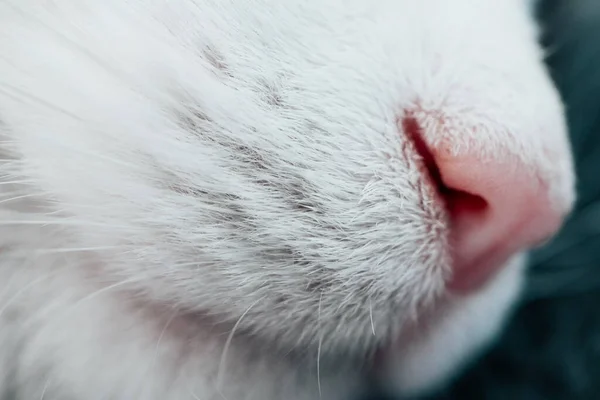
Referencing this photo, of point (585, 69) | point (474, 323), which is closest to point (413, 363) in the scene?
point (474, 323)

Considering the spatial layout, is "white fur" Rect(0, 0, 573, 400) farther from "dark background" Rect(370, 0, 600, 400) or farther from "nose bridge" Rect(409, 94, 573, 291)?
"dark background" Rect(370, 0, 600, 400)

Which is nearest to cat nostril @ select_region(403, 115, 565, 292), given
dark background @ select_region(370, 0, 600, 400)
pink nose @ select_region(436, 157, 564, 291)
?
pink nose @ select_region(436, 157, 564, 291)

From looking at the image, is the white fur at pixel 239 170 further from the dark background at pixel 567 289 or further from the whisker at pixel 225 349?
the dark background at pixel 567 289

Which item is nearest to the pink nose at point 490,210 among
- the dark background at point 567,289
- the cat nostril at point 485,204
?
the cat nostril at point 485,204

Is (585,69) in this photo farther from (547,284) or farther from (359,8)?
(359,8)

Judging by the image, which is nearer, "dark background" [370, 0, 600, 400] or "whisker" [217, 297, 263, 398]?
"whisker" [217, 297, 263, 398]

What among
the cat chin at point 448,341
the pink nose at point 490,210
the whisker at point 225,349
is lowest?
the whisker at point 225,349

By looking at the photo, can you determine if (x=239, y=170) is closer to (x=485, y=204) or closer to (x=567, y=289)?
(x=485, y=204)
